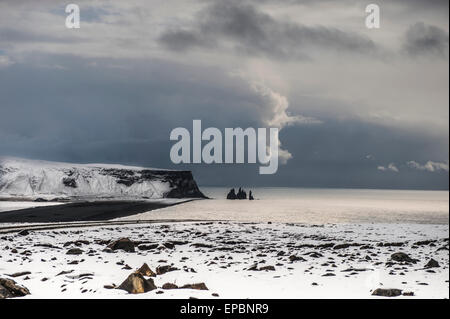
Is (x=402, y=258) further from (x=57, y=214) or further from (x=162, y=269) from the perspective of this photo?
(x=57, y=214)

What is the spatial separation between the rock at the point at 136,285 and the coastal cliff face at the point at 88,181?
6699 millimetres

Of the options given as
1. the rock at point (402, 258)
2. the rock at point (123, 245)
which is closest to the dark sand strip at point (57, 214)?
the rock at point (123, 245)

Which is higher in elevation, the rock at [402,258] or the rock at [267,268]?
the rock at [267,268]

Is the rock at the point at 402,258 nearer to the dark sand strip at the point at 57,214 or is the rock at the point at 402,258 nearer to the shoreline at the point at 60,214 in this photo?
the shoreline at the point at 60,214

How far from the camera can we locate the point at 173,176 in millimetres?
109688

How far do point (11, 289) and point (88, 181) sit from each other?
1885 inches

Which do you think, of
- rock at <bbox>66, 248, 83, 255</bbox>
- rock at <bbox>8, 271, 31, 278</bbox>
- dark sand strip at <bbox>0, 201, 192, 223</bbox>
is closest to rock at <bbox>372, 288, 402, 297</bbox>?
rock at <bbox>8, 271, 31, 278</bbox>

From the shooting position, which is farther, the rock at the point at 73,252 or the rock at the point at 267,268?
the rock at the point at 73,252

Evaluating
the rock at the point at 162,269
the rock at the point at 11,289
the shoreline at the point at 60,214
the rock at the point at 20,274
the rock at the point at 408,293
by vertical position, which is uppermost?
the rock at the point at 11,289

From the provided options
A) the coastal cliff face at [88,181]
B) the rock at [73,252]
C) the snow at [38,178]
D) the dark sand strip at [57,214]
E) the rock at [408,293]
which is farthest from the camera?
the dark sand strip at [57,214]

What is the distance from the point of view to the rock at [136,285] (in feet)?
22.8

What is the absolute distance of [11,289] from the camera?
22.7ft

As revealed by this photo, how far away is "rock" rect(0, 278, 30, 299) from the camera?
674 centimetres
